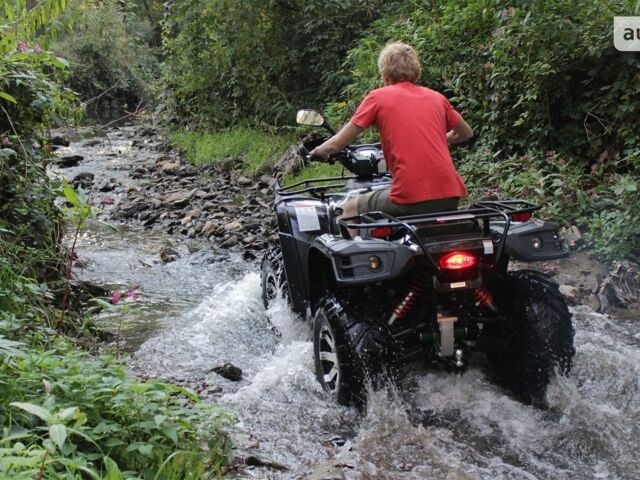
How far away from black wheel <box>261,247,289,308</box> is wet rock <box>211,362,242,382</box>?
883mm

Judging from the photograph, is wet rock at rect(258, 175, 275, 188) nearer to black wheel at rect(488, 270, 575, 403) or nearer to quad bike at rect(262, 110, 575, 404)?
quad bike at rect(262, 110, 575, 404)

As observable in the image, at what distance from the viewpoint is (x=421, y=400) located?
416 cm

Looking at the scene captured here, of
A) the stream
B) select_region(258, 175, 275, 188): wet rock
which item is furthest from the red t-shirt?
select_region(258, 175, 275, 188): wet rock

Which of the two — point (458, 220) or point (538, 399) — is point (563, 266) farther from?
point (458, 220)

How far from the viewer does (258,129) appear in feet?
51.2

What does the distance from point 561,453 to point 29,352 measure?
280 cm

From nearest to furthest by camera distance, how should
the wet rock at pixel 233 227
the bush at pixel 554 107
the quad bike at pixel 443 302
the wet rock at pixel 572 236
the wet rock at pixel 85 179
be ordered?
the quad bike at pixel 443 302 < the wet rock at pixel 572 236 < the bush at pixel 554 107 < the wet rock at pixel 233 227 < the wet rock at pixel 85 179

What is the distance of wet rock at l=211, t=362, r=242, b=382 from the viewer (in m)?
4.81

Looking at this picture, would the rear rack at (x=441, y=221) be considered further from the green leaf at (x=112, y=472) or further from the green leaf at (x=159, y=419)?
the green leaf at (x=112, y=472)

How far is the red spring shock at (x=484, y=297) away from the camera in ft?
13.1

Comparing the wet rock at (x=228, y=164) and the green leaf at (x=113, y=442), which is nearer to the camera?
the green leaf at (x=113, y=442)

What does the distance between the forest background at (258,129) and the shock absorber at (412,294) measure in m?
1.21

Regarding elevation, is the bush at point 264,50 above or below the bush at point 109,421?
above

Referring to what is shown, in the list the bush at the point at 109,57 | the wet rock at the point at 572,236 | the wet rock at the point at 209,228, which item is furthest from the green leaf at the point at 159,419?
the bush at the point at 109,57
